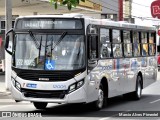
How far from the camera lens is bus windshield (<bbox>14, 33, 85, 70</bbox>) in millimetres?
14414

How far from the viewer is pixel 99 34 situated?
15.8 m

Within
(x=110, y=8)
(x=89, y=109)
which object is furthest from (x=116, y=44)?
(x=110, y=8)

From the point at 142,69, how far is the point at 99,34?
17.2ft

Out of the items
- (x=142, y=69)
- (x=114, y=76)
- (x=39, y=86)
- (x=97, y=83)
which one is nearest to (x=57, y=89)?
(x=39, y=86)

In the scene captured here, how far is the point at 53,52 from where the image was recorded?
572 inches

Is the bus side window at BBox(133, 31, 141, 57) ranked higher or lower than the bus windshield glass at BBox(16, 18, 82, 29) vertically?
lower

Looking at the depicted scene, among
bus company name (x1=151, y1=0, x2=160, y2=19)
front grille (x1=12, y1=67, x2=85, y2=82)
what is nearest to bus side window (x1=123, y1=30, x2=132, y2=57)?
front grille (x1=12, y1=67, x2=85, y2=82)

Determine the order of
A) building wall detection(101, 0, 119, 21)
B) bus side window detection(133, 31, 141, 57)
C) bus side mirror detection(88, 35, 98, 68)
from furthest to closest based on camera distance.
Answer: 1. building wall detection(101, 0, 119, 21)
2. bus side window detection(133, 31, 141, 57)
3. bus side mirror detection(88, 35, 98, 68)

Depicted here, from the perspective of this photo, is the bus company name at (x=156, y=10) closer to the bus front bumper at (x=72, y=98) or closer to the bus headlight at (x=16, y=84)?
the bus headlight at (x=16, y=84)

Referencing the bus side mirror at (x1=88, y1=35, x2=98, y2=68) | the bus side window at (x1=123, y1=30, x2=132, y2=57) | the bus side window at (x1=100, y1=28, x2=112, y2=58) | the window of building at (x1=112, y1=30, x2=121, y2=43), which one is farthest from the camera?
the bus side window at (x1=123, y1=30, x2=132, y2=57)

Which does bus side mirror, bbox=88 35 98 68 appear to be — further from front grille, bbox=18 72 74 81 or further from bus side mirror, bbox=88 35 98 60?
front grille, bbox=18 72 74 81

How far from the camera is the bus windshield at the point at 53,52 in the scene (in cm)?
1441

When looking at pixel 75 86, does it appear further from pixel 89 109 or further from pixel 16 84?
pixel 89 109

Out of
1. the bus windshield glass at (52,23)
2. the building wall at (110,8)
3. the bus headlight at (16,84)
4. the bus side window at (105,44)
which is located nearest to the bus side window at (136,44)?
the bus side window at (105,44)
